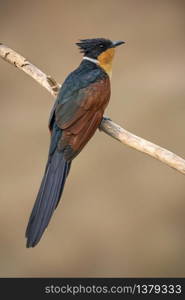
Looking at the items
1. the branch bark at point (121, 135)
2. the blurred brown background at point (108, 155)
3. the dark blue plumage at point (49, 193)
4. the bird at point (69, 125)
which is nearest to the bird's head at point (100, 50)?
the bird at point (69, 125)

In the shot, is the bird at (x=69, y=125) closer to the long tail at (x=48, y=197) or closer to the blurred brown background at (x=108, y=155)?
the long tail at (x=48, y=197)

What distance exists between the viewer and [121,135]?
3773 mm

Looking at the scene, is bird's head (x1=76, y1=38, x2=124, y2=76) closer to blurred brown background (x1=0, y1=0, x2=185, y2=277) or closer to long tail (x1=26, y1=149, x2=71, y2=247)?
long tail (x1=26, y1=149, x2=71, y2=247)

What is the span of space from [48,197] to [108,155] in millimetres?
2772

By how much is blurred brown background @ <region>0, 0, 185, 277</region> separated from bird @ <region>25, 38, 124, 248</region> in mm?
2376

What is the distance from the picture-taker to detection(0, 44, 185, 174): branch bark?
354 centimetres

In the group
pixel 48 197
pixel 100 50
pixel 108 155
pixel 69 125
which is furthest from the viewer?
pixel 108 155

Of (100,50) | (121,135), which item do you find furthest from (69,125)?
(100,50)

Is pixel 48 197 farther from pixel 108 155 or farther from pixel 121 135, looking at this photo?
pixel 108 155

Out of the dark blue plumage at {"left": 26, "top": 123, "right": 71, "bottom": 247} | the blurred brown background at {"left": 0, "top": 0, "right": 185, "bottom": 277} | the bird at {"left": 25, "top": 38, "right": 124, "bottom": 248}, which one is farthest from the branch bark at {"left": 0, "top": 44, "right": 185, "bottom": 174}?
the blurred brown background at {"left": 0, "top": 0, "right": 185, "bottom": 277}

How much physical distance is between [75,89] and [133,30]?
9.97 ft

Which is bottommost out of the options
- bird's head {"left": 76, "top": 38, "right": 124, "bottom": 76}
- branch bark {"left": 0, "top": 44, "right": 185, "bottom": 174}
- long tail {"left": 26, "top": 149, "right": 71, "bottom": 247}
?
long tail {"left": 26, "top": 149, "right": 71, "bottom": 247}

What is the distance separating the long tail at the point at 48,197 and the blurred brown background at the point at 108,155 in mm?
2527

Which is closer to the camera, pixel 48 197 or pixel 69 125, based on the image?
pixel 48 197
